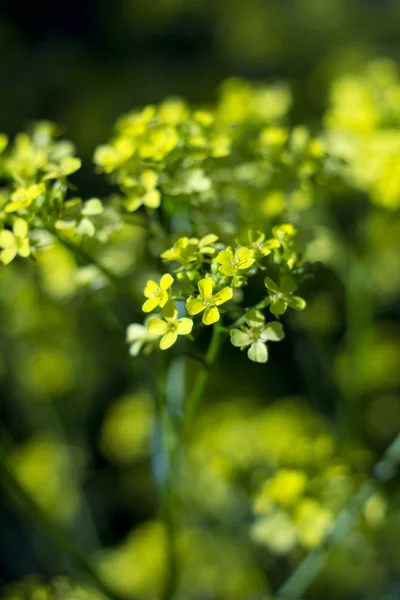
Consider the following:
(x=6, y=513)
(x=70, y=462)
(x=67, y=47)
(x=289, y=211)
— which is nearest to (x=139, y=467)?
(x=70, y=462)

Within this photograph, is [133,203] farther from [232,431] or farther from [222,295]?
[232,431]

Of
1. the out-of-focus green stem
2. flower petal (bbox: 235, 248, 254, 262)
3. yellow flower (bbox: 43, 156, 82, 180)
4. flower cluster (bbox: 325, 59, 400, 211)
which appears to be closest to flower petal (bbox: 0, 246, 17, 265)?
yellow flower (bbox: 43, 156, 82, 180)

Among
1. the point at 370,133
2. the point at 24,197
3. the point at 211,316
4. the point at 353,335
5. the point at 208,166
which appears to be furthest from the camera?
the point at 353,335

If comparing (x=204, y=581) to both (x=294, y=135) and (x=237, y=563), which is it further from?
(x=294, y=135)

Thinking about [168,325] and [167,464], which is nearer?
[168,325]

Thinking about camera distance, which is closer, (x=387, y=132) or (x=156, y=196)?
(x=156, y=196)

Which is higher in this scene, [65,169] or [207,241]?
[65,169]

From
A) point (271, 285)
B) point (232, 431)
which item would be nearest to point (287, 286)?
point (271, 285)
